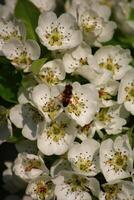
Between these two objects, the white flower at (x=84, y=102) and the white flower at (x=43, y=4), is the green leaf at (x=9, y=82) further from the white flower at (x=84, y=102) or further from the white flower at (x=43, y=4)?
the white flower at (x=43, y=4)

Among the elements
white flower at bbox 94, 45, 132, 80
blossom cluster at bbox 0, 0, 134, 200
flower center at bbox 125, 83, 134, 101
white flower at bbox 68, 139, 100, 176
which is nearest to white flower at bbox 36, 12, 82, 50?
blossom cluster at bbox 0, 0, 134, 200

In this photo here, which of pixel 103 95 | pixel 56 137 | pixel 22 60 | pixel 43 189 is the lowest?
pixel 43 189

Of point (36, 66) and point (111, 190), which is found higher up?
point (36, 66)

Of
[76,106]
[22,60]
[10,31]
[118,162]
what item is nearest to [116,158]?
[118,162]

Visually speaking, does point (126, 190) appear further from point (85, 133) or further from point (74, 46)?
point (74, 46)

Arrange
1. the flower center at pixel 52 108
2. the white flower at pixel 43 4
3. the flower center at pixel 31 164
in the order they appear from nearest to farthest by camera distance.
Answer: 1. the flower center at pixel 52 108
2. the flower center at pixel 31 164
3. the white flower at pixel 43 4

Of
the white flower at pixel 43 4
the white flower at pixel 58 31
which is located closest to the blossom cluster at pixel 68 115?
the white flower at pixel 58 31

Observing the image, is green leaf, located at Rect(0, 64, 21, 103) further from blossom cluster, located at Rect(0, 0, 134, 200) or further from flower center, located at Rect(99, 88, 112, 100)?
flower center, located at Rect(99, 88, 112, 100)

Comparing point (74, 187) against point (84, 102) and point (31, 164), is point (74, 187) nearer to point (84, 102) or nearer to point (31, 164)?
point (31, 164)
